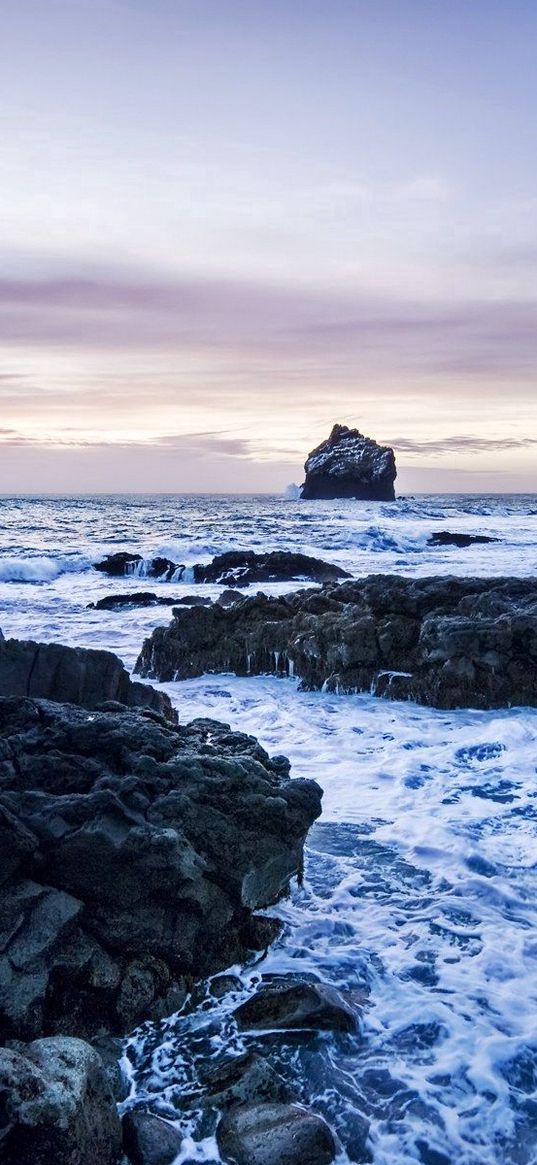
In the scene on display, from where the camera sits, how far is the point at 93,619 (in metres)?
18.5

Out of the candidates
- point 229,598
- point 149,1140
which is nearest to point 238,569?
point 229,598

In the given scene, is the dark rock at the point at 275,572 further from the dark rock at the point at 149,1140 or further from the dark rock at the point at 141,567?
the dark rock at the point at 149,1140

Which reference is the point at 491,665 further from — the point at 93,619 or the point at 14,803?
the point at 93,619

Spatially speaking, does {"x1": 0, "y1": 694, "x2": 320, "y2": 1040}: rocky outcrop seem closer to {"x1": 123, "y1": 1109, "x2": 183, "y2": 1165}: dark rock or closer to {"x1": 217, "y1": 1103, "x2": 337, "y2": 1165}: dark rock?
{"x1": 123, "y1": 1109, "x2": 183, "y2": 1165}: dark rock

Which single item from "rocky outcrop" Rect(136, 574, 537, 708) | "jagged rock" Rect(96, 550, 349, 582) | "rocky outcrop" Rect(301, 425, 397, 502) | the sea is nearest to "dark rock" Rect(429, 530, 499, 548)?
"jagged rock" Rect(96, 550, 349, 582)

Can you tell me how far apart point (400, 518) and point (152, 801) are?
5859 cm

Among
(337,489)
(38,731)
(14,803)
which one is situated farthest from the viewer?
(337,489)

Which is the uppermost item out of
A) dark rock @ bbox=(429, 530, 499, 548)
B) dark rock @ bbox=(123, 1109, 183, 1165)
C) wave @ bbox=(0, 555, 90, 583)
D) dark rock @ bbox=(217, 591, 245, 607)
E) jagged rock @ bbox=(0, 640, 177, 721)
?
dark rock @ bbox=(429, 530, 499, 548)

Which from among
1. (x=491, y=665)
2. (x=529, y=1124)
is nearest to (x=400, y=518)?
(x=491, y=665)

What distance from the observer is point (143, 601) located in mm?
20453

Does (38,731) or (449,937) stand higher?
(38,731)

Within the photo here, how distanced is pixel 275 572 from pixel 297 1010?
2019cm

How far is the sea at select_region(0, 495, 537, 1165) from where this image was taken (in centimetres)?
373

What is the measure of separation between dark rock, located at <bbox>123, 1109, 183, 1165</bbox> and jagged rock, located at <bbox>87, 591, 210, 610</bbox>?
16.3 meters
